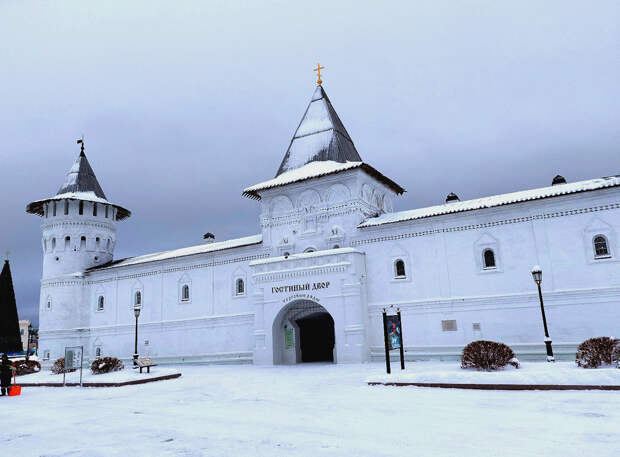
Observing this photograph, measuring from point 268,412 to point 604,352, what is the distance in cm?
827

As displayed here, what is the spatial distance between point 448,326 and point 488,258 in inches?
132

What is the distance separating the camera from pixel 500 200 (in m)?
20.8

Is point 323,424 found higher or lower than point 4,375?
lower

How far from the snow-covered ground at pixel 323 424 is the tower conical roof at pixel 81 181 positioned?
23.2 metres

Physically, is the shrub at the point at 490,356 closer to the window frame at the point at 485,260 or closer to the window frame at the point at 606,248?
the window frame at the point at 485,260

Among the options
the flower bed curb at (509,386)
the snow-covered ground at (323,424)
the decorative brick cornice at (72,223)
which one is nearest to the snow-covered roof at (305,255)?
the snow-covered ground at (323,424)

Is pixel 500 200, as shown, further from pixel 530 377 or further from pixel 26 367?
pixel 26 367

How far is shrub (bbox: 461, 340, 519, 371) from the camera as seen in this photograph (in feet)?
41.7

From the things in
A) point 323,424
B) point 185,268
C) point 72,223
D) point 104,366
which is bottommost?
point 323,424

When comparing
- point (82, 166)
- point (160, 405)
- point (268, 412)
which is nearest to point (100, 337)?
point (82, 166)

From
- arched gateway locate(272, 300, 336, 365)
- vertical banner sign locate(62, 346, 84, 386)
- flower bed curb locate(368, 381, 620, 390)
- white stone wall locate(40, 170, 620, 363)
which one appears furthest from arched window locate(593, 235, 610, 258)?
vertical banner sign locate(62, 346, 84, 386)

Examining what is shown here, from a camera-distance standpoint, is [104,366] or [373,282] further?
[373,282]

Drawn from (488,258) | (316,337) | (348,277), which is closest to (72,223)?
(316,337)

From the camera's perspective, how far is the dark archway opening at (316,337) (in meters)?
24.8
